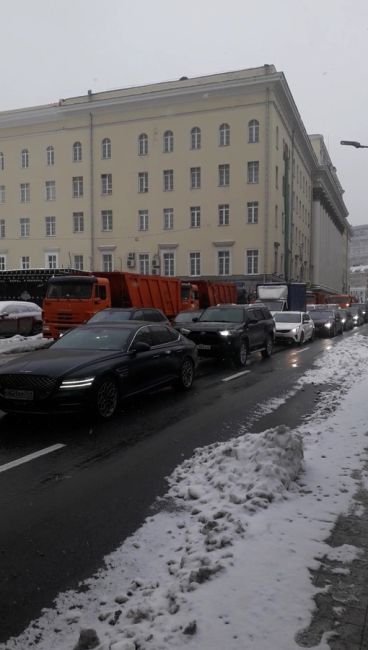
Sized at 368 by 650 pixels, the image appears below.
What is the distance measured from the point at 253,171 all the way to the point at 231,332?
35.3 meters

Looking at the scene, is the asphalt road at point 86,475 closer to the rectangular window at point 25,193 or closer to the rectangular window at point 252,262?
the rectangular window at point 252,262

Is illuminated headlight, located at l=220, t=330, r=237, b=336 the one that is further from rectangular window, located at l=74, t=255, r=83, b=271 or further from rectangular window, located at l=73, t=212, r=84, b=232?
rectangular window, located at l=73, t=212, r=84, b=232

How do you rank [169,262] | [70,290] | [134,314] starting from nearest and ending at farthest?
[134,314], [70,290], [169,262]

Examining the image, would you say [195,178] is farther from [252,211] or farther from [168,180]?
[252,211]

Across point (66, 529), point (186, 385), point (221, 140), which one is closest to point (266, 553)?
point (66, 529)

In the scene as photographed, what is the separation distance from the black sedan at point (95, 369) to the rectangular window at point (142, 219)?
136 feet

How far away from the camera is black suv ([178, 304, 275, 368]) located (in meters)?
14.7

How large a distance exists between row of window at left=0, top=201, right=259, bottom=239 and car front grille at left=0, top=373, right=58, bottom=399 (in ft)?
137

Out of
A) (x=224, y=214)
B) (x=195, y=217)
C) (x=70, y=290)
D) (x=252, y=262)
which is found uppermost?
(x=224, y=214)

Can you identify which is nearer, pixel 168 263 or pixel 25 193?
pixel 168 263

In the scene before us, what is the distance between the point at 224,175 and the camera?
48.2 metres

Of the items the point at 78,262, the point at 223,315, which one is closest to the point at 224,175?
the point at 78,262

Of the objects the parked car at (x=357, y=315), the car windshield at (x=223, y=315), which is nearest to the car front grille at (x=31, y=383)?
the car windshield at (x=223, y=315)

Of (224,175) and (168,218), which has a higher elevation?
(224,175)
